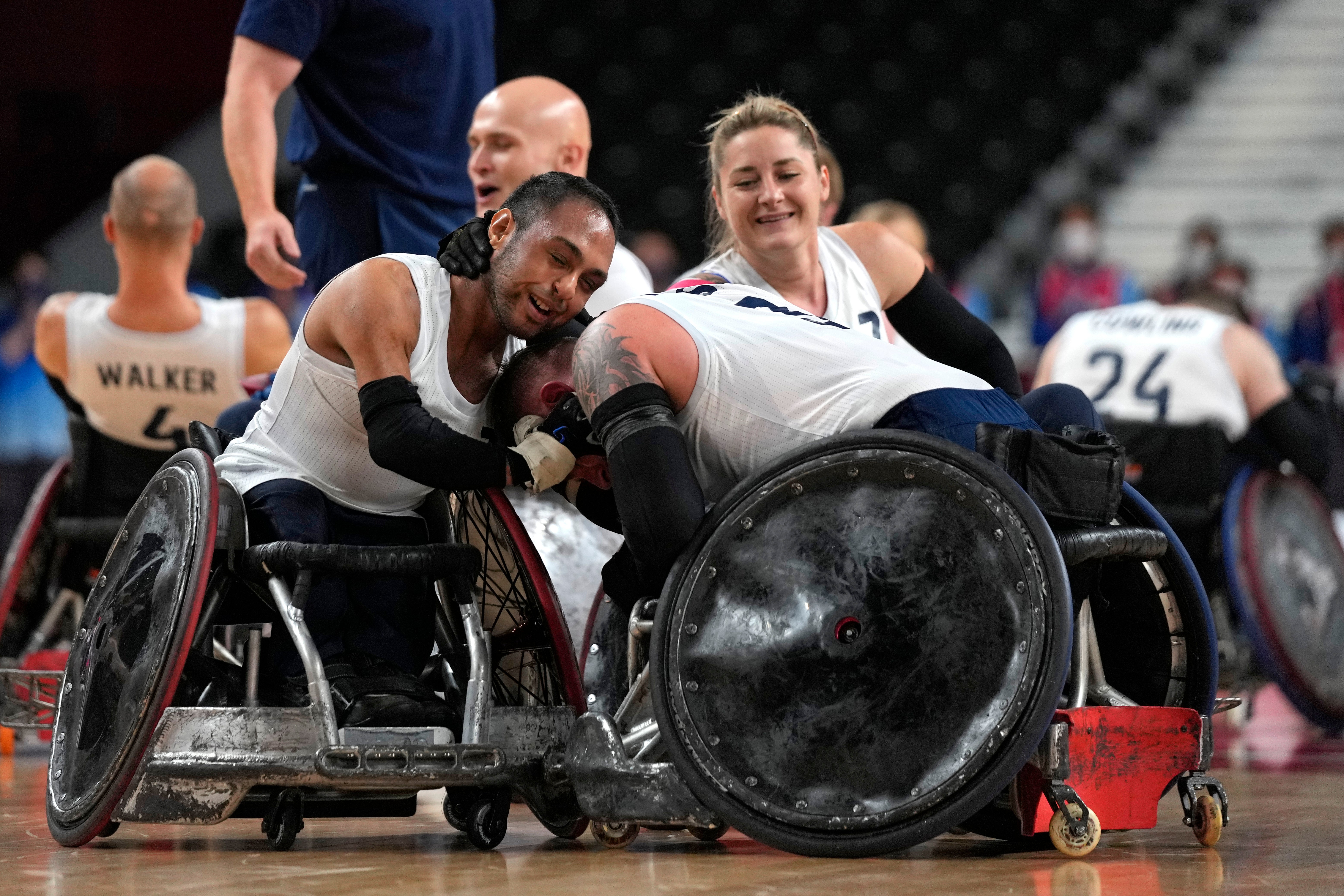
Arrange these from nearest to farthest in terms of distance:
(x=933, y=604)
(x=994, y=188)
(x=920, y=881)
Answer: (x=920, y=881), (x=933, y=604), (x=994, y=188)

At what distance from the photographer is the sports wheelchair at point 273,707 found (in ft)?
8.69

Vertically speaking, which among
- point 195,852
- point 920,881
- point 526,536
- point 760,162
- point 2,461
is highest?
point 760,162

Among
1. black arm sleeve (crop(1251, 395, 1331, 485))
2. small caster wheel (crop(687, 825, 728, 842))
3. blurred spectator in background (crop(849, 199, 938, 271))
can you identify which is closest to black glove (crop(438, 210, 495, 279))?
small caster wheel (crop(687, 825, 728, 842))

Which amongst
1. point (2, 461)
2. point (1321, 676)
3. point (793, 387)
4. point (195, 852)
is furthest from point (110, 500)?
point (2, 461)

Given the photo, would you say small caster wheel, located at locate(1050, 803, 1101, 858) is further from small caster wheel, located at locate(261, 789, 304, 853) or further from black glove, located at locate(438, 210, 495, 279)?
black glove, located at locate(438, 210, 495, 279)

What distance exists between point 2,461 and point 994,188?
311 inches

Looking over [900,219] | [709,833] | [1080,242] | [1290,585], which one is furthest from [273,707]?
[1080,242]

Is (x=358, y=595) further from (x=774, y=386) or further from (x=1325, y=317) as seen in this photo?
(x=1325, y=317)

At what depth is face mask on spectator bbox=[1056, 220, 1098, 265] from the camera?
1017 cm

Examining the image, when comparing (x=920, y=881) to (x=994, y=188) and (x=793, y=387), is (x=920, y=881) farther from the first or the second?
(x=994, y=188)

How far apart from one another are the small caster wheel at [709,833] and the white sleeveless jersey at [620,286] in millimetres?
1397

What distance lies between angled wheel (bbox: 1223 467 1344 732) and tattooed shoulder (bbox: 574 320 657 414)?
9.47 ft

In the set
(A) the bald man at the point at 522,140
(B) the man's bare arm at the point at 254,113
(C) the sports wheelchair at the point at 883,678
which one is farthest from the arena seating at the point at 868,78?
(C) the sports wheelchair at the point at 883,678

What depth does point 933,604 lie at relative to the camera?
242 cm
